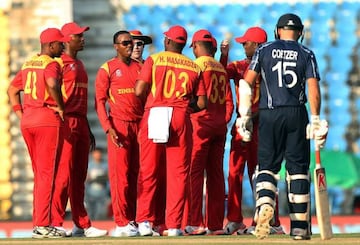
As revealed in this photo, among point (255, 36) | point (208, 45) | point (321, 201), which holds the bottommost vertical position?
point (321, 201)

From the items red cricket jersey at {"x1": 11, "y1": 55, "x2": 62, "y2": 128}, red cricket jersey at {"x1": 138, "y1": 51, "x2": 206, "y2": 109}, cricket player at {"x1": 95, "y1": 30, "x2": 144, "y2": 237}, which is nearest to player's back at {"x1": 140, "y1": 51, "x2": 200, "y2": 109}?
red cricket jersey at {"x1": 138, "y1": 51, "x2": 206, "y2": 109}

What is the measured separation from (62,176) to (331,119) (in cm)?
1341

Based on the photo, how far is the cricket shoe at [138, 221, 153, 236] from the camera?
49.7 feet

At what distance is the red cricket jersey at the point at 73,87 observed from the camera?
1563 cm

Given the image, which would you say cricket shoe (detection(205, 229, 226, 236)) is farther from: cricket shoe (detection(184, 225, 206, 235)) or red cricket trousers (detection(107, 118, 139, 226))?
red cricket trousers (detection(107, 118, 139, 226))

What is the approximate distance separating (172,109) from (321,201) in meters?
2.85

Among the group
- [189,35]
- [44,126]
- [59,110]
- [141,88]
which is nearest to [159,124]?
[141,88]

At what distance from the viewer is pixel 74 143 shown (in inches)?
616

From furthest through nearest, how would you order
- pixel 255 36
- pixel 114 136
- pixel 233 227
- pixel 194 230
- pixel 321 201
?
pixel 233 227
pixel 255 36
pixel 194 230
pixel 114 136
pixel 321 201

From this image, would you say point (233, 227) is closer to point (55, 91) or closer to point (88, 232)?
point (88, 232)

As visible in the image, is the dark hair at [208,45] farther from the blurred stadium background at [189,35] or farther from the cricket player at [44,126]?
the blurred stadium background at [189,35]

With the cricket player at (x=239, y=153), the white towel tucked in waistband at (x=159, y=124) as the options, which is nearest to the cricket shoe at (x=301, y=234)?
the white towel tucked in waistband at (x=159, y=124)

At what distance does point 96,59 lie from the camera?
27875 mm

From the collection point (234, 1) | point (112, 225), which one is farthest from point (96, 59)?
point (112, 225)
